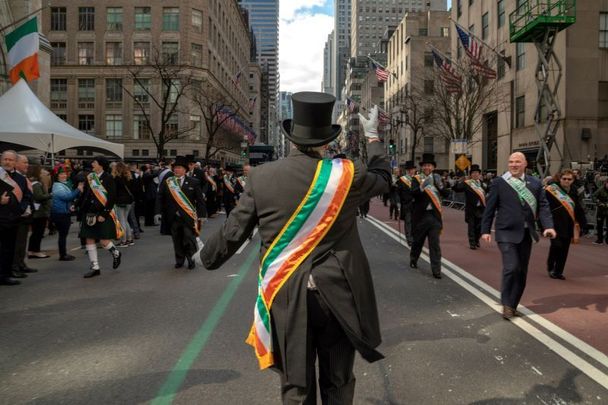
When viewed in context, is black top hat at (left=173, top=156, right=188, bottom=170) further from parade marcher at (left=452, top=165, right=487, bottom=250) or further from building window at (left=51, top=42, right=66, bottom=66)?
building window at (left=51, top=42, right=66, bottom=66)

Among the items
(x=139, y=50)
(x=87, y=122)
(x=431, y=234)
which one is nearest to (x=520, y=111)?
(x=431, y=234)

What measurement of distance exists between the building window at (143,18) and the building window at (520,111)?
4114cm

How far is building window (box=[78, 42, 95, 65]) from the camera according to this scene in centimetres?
5562

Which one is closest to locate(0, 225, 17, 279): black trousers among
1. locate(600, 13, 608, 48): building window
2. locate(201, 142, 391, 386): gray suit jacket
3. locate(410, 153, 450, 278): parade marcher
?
locate(201, 142, 391, 386): gray suit jacket

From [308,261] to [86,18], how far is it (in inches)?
2474

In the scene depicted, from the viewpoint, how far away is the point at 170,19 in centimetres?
5447

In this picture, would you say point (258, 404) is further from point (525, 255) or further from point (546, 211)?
point (546, 211)

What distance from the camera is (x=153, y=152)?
54.6 meters

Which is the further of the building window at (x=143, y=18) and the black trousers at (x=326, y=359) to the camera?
the building window at (x=143, y=18)

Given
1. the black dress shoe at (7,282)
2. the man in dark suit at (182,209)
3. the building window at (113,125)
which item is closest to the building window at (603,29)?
the man in dark suit at (182,209)

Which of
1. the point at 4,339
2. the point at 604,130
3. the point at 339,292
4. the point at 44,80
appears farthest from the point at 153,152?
the point at 339,292

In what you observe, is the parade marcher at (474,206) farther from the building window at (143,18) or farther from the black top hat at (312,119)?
the building window at (143,18)

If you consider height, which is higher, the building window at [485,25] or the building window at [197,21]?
the building window at [197,21]

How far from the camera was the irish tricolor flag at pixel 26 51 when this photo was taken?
59.7ft
